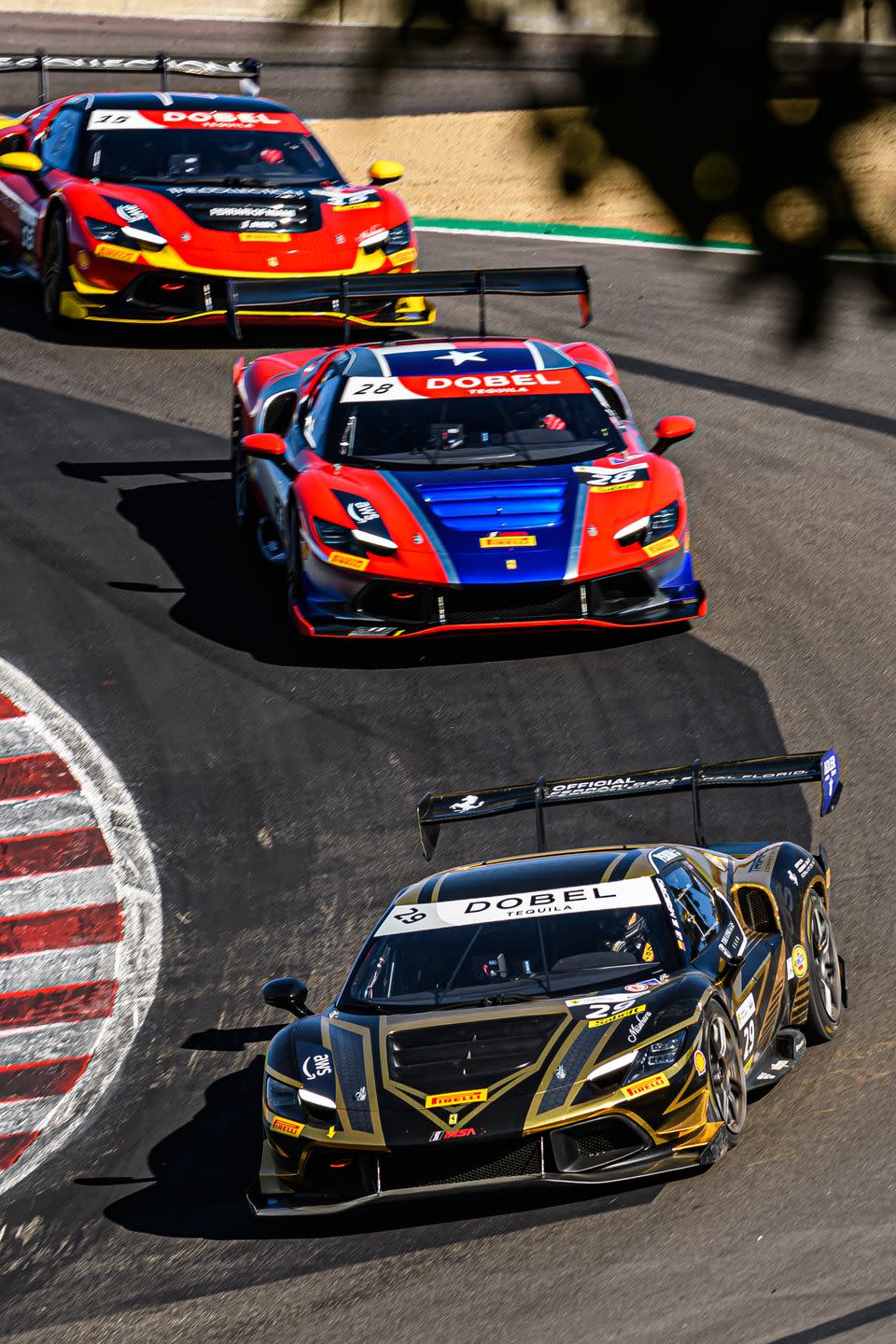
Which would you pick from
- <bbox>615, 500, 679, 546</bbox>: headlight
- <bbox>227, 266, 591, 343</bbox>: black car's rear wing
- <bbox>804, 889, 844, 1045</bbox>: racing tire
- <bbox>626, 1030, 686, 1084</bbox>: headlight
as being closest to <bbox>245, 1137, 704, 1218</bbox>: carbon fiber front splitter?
<bbox>626, 1030, 686, 1084</bbox>: headlight

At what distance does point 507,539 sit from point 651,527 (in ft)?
2.74

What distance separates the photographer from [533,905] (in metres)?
8.28

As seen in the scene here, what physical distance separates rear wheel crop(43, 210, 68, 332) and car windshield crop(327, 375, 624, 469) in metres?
3.82

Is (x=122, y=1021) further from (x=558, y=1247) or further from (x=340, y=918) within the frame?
(x=558, y=1247)

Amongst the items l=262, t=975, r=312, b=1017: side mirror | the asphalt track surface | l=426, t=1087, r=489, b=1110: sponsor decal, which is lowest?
the asphalt track surface

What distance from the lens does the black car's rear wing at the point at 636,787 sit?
8711mm

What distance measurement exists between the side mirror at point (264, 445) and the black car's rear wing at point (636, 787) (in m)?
4.36

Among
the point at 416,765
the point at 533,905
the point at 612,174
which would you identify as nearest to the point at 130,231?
the point at 416,765

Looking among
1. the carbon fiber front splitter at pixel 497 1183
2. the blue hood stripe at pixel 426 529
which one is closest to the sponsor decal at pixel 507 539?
the blue hood stripe at pixel 426 529

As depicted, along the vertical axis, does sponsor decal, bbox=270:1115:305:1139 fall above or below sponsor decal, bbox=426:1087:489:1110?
below

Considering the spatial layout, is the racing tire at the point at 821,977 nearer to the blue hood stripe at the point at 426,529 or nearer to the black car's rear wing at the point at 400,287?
the blue hood stripe at the point at 426,529

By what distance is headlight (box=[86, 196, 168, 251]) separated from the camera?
15438 millimetres

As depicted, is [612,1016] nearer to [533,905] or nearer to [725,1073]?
[725,1073]

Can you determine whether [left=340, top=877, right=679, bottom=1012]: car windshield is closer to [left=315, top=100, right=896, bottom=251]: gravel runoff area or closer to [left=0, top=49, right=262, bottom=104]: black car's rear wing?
[left=315, top=100, right=896, bottom=251]: gravel runoff area
